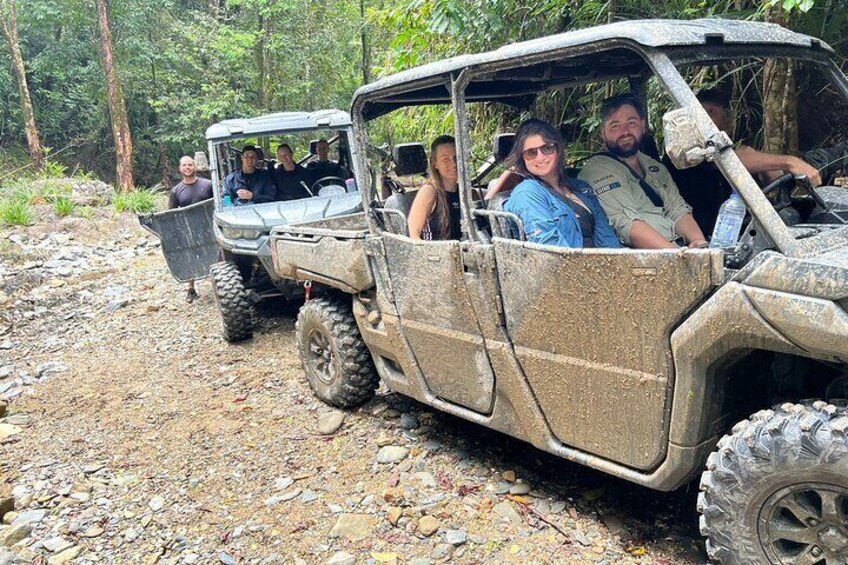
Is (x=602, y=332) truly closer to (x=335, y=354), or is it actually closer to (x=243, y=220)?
(x=335, y=354)

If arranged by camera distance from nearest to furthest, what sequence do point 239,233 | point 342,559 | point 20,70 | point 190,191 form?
point 342,559 < point 239,233 < point 190,191 < point 20,70

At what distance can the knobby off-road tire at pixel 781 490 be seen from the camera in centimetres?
201

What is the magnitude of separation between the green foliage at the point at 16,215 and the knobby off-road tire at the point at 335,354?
32.4ft

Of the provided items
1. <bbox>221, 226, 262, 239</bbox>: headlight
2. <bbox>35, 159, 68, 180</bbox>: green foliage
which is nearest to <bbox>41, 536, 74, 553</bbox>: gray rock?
<bbox>221, 226, 262, 239</bbox>: headlight

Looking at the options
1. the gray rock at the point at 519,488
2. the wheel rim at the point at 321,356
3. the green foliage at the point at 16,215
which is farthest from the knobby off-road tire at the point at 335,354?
the green foliage at the point at 16,215

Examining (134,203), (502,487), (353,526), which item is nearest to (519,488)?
(502,487)

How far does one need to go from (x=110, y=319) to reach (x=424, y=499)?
18.1ft

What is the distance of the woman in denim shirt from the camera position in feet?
9.38

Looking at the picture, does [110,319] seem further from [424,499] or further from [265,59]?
[265,59]

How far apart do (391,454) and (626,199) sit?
1.82 m

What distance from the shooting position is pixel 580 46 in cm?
247

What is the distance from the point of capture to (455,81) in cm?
294

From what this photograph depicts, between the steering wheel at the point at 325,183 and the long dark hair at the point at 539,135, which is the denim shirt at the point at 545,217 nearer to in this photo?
the long dark hair at the point at 539,135

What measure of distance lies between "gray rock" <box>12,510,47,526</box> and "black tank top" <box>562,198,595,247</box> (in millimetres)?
2985
